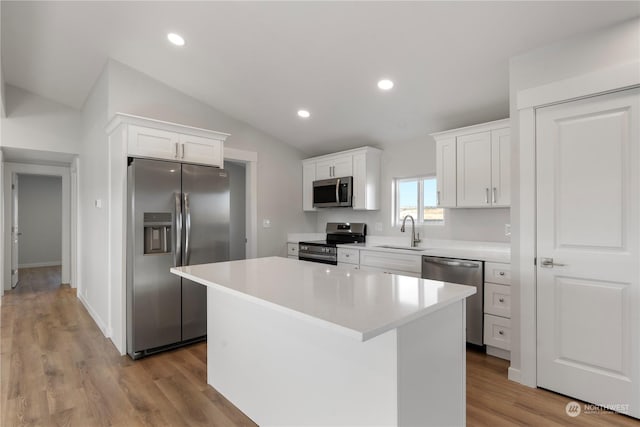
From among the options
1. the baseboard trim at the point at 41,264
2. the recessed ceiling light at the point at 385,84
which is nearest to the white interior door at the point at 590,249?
the recessed ceiling light at the point at 385,84

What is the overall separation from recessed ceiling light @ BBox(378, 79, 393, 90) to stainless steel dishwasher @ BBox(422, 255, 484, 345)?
170 cm

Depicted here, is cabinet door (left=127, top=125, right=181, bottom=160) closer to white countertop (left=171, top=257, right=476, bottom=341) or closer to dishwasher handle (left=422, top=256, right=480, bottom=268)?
white countertop (left=171, top=257, right=476, bottom=341)

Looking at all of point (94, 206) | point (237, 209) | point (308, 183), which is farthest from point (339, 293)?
point (237, 209)

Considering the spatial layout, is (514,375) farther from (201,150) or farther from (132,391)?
(201,150)

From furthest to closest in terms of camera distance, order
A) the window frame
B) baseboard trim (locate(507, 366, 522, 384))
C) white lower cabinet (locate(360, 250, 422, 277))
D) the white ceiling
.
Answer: the window frame, white lower cabinet (locate(360, 250, 422, 277)), baseboard trim (locate(507, 366, 522, 384)), the white ceiling

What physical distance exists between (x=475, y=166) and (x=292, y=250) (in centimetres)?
272

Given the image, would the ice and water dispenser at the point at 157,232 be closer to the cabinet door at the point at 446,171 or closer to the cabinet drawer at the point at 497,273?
the cabinet door at the point at 446,171

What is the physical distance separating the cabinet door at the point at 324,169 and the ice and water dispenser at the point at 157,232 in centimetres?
229

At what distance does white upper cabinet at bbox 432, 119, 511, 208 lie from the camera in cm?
310

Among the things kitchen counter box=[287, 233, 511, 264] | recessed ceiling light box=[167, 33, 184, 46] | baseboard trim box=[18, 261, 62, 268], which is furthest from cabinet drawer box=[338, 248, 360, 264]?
baseboard trim box=[18, 261, 62, 268]

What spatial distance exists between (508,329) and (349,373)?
202 cm

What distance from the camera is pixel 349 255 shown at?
4148 millimetres

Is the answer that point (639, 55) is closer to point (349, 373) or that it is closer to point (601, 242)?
point (601, 242)

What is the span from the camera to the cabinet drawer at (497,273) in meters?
2.85
